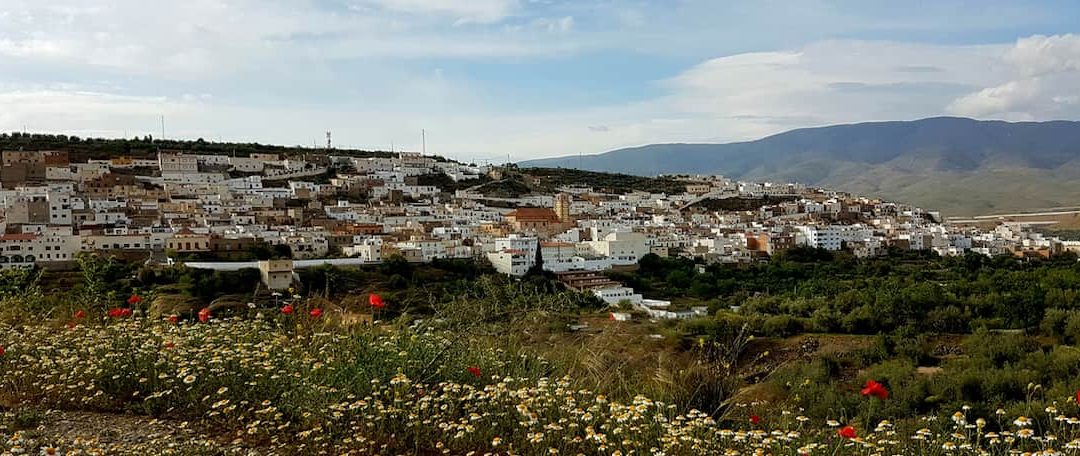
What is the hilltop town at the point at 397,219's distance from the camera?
3089 centimetres

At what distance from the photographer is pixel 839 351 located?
12.6m

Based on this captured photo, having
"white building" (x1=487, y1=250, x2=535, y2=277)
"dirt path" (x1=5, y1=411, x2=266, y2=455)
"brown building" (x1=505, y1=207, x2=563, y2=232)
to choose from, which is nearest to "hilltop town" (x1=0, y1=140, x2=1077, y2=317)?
"white building" (x1=487, y1=250, x2=535, y2=277)

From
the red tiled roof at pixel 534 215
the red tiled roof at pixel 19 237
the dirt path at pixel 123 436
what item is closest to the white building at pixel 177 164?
the red tiled roof at pixel 534 215

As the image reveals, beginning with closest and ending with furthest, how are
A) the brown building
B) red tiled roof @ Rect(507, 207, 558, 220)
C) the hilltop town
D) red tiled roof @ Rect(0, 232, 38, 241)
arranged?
1. red tiled roof @ Rect(0, 232, 38, 241)
2. the hilltop town
3. the brown building
4. red tiled roof @ Rect(507, 207, 558, 220)

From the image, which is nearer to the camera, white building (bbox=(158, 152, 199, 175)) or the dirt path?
the dirt path

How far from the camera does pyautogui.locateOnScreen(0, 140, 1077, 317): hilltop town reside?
30891 millimetres

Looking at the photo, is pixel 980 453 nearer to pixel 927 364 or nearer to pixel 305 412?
pixel 305 412

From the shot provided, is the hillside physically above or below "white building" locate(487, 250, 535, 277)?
above

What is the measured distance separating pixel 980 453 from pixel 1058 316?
12.3 metres

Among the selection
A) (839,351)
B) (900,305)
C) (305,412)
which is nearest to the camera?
(305,412)

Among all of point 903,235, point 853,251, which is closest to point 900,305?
point 853,251

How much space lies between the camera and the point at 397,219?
147 feet

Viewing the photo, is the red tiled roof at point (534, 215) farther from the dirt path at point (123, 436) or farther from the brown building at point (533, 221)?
the dirt path at point (123, 436)

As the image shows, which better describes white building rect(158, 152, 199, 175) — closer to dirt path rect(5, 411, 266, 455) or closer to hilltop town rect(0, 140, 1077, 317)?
hilltop town rect(0, 140, 1077, 317)
